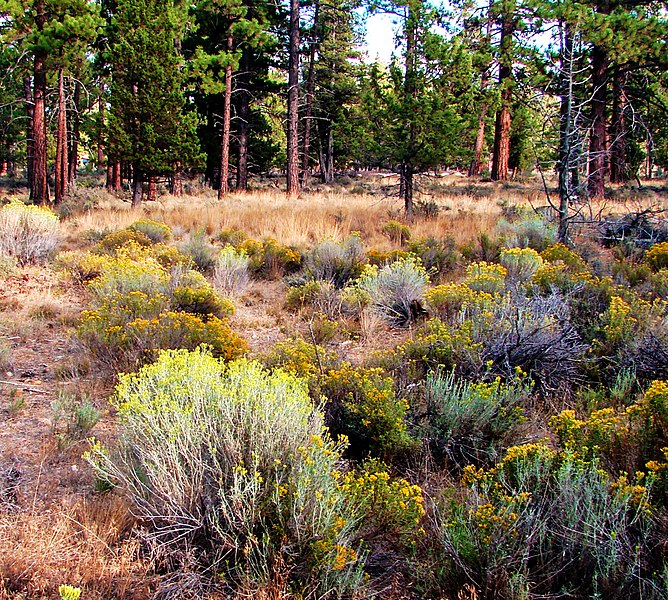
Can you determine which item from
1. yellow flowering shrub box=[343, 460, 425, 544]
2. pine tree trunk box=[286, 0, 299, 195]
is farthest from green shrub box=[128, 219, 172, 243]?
pine tree trunk box=[286, 0, 299, 195]

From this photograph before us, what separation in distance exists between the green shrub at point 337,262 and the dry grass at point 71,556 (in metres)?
5.05

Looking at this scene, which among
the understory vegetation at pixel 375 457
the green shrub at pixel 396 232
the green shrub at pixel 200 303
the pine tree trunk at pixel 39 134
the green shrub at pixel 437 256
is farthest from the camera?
the pine tree trunk at pixel 39 134

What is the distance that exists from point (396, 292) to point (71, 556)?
4.47 m

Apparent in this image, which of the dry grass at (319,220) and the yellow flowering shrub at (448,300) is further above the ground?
the dry grass at (319,220)

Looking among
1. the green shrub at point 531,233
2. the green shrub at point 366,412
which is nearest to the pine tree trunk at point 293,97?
the green shrub at point 531,233

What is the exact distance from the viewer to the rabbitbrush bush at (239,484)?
2.24 m

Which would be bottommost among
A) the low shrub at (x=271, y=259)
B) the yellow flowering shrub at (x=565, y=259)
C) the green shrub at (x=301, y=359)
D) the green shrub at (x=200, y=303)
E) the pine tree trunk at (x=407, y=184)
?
the green shrub at (x=301, y=359)

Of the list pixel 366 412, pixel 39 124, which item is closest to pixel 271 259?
pixel 366 412

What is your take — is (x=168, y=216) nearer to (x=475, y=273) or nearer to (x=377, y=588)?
(x=475, y=273)

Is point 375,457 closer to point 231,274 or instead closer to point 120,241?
point 231,274

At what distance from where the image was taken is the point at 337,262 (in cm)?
768

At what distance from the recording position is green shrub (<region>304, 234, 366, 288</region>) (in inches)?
296

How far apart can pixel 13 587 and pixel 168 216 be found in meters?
11.3

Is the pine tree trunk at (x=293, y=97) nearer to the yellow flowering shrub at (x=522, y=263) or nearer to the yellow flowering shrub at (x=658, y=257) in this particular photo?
the yellow flowering shrub at (x=522, y=263)
